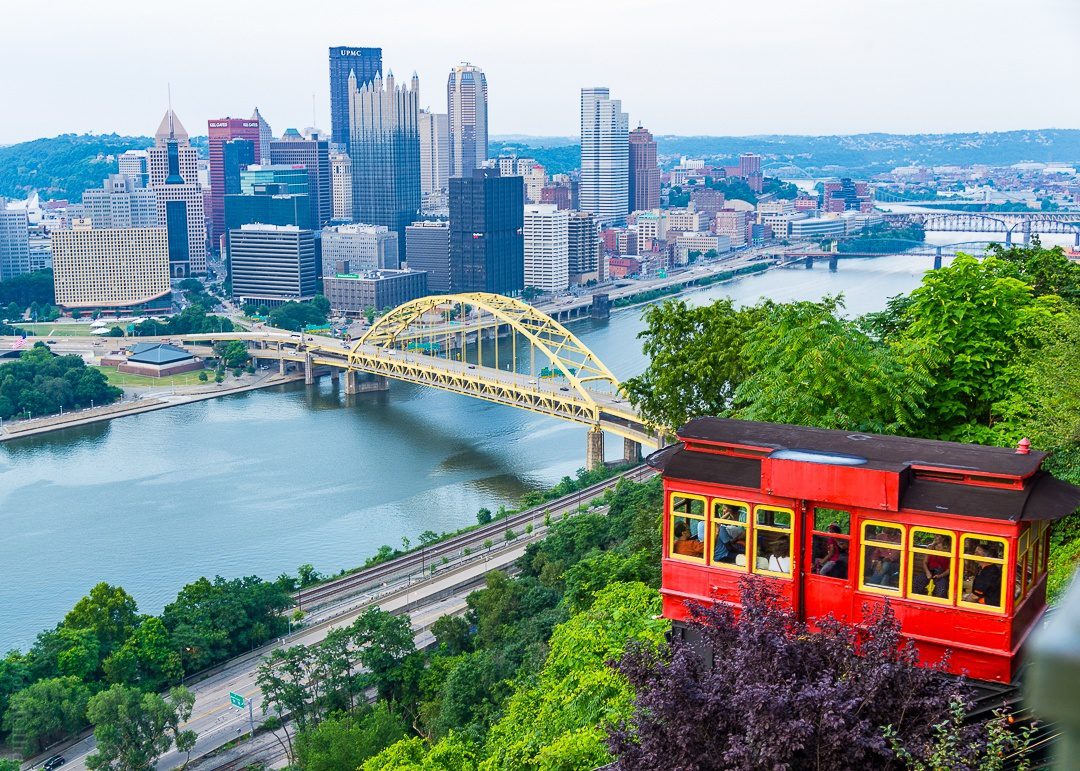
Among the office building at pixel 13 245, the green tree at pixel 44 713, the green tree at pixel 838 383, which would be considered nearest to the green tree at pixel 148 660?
the green tree at pixel 44 713

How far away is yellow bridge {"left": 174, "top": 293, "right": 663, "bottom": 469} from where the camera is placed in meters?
22.5

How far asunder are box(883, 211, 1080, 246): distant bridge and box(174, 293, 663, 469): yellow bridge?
34897mm

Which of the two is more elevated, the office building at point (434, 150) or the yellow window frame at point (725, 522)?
the office building at point (434, 150)

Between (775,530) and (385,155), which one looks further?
(385,155)

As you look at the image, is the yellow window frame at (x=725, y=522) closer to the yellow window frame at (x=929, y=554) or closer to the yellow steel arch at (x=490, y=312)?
the yellow window frame at (x=929, y=554)

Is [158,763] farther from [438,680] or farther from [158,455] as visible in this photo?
[158,455]

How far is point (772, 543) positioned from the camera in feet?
14.4

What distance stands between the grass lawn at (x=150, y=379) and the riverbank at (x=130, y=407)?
0.78 m

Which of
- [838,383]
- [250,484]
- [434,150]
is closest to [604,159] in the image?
[434,150]

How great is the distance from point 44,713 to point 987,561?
30.9 ft

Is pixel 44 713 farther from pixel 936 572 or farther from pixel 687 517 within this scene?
pixel 936 572

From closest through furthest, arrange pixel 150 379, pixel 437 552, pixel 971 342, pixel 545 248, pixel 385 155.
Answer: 1. pixel 971 342
2. pixel 437 552
3. pixel 150 379
4. pixel 545 248
5. pixel 385 155

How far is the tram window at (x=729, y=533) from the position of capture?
4.43 meters

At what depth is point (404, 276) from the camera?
42344mm
